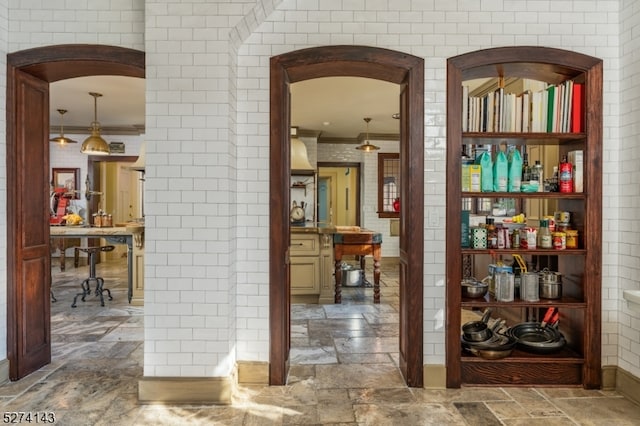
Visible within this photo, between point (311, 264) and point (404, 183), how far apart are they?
2.67m

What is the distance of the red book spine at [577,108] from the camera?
2.81 m

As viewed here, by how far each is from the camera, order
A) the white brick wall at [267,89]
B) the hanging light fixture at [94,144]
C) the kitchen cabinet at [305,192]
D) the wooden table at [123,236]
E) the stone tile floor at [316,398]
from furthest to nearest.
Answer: the kitchen cabinet at [305,192] < the hanging light fixture at [94,144] < the wooden table at [123,236] < the white brick wall at [267,89] < the stone tile floor at [316,398]

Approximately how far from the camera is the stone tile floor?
7.89 ft

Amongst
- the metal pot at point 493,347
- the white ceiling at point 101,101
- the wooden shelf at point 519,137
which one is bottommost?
the metal pot at point 493,347

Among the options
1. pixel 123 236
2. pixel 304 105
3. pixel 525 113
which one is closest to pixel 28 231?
pixel 123 236

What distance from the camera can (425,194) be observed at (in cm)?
282

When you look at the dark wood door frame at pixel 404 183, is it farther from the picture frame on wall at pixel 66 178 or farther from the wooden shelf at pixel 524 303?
the picture frame on wall at pixel 66 178

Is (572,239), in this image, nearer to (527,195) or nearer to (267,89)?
(527,195)

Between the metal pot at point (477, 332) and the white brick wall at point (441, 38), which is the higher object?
the white brick wall at point (441, 38)

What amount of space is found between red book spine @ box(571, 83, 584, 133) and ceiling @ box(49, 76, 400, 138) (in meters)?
2.89

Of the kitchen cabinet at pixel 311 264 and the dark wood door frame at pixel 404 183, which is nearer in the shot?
the dark wood door frame at pixel 404 183

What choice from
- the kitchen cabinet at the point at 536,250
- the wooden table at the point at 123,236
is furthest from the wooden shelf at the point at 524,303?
the wooden table at the point at 123,236

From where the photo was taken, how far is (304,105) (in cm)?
661

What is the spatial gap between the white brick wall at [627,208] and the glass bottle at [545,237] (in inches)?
16.6
